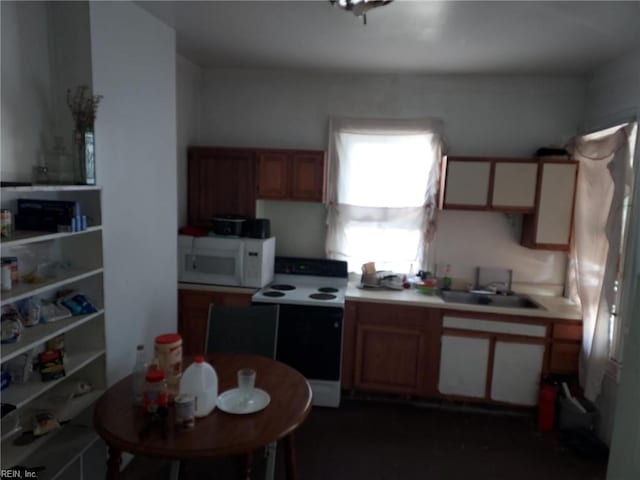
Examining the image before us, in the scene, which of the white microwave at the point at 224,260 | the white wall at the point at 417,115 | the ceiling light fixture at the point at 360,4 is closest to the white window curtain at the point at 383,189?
the white wall at the point at 417,115

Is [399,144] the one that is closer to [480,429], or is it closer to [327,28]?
[327,28]

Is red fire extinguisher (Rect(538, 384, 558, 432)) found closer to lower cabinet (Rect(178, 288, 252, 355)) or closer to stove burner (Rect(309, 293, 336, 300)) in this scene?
stove burner (Rect(309, 293, 336, 300))

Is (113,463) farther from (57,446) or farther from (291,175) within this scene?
(291,175)

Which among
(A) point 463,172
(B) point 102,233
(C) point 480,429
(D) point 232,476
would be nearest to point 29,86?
(B) point 102,233

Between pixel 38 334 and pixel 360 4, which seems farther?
pixel 38 334

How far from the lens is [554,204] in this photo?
3.05 m

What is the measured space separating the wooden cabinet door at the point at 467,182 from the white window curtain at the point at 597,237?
2.21 feet

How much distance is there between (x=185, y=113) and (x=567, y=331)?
133 inches

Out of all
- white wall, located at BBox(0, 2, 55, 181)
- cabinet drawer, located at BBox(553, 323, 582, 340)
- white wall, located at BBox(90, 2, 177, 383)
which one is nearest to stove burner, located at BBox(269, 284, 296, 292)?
white wall, located at BBox(90, 2, 177, 383)

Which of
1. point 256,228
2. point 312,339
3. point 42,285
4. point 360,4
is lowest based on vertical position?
point 312,339

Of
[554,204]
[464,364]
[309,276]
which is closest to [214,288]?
[309,276]

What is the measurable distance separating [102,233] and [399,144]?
2.37 m

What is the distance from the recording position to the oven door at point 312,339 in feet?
9.62

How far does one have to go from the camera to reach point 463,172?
10.3ft
